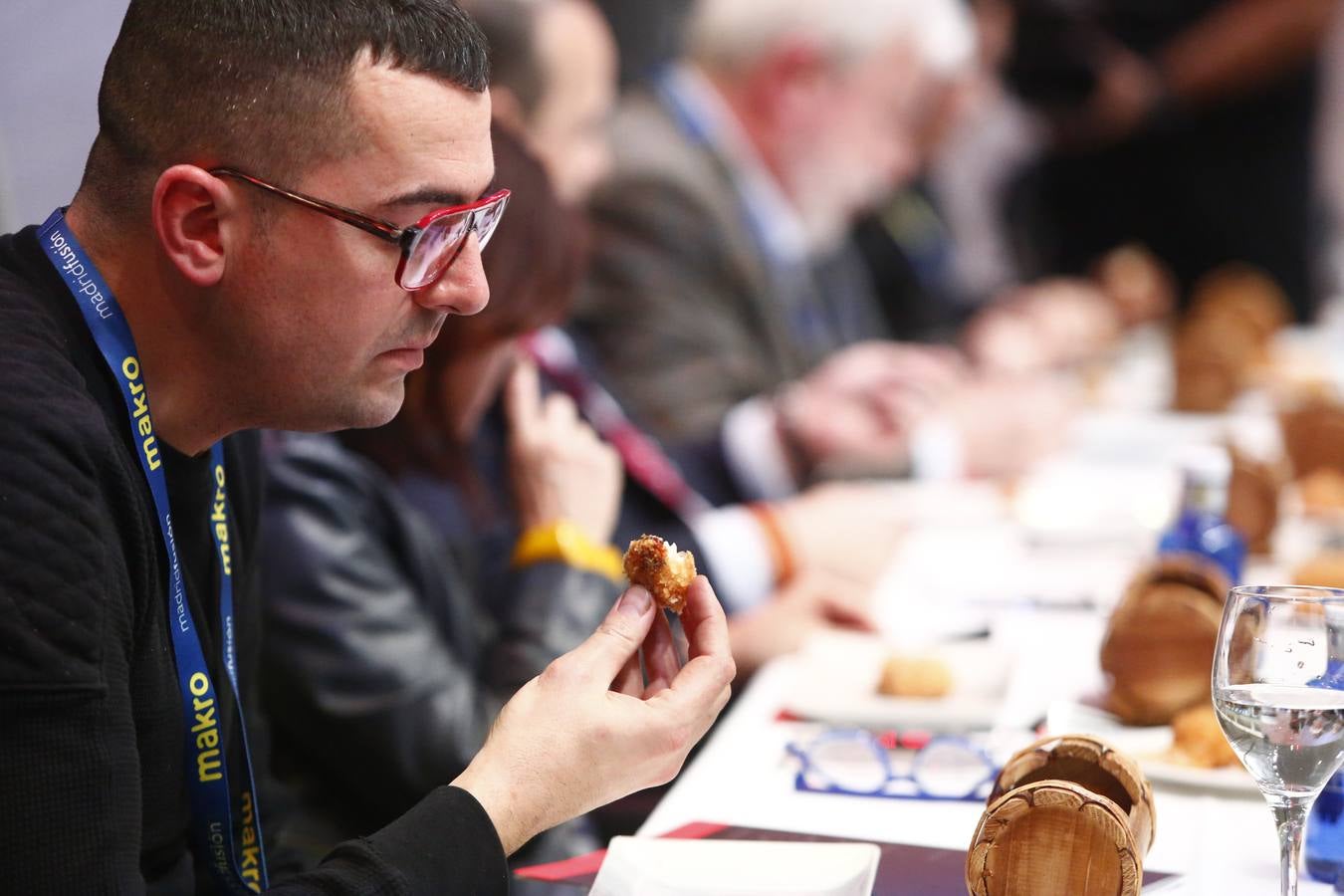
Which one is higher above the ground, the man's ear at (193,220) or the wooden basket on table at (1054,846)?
the man's ear at (193,220)

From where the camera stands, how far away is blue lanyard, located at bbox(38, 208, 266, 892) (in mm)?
892

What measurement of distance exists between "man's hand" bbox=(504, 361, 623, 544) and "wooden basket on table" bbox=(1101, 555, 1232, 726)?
64 cm

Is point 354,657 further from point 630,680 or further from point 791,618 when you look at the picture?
point 791,618

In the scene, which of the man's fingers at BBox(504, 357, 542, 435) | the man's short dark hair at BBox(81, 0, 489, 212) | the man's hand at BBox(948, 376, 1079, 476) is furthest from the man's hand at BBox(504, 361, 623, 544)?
the man's hand at BBox(948, 376, 1079, 476)

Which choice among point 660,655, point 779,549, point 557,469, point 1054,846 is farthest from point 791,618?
point 1054,846

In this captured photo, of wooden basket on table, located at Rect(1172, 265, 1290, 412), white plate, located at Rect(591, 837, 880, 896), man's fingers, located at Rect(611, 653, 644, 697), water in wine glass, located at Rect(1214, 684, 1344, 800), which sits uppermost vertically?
wooden basket on table, located at Rect(1172, 265, 1290, 412)

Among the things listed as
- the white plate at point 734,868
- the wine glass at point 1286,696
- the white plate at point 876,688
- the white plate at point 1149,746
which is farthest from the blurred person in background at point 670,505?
the wine glass at point 1286,696

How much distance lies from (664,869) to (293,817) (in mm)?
640

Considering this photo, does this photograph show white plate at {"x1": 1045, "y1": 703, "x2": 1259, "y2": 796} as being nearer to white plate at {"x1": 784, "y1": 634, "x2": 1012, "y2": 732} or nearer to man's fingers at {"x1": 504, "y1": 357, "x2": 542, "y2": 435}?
white plate at {"x1": 784, "y1": 634, "x2": 1012, "y2": 732}

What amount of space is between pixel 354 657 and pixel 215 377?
508 mm

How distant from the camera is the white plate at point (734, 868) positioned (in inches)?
34.9

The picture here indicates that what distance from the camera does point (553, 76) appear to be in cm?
235

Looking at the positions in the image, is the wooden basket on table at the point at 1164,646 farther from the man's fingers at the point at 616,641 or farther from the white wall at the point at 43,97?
the white wall at the point at 43,97

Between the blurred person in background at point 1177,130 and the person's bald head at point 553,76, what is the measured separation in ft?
14.7
